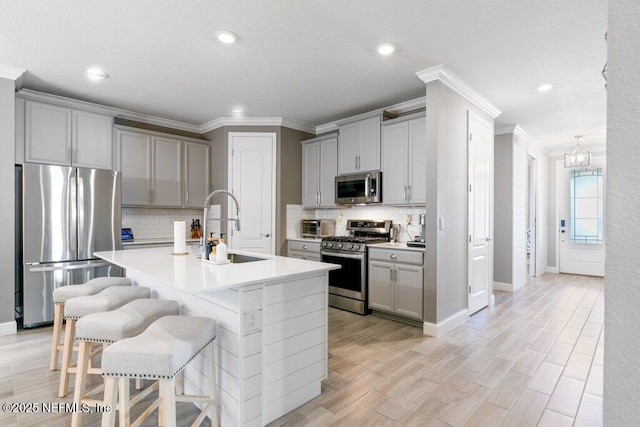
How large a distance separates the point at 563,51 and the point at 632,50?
3.06m

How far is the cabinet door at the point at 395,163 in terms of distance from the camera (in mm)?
3887

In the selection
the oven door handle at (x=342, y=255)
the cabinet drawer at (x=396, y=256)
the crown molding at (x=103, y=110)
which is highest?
the crown molding at (x=103, y=110)

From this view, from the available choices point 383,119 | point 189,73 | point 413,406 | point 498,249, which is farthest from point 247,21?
point 498,249

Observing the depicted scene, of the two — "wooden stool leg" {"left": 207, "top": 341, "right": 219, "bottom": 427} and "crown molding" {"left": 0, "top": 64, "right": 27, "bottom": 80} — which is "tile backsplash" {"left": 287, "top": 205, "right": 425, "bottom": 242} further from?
"crown molding" {"left": 0, "top": 64, "right": 27, "bottom": 80}

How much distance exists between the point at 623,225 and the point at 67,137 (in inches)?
193

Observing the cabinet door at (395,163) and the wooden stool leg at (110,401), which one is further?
the cabinet door at (395,163)

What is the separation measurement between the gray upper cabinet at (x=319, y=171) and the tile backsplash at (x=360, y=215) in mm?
263

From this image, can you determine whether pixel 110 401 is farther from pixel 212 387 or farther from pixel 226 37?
pixel 226 37

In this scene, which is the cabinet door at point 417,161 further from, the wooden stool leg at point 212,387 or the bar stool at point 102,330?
the bar stool at point 102,330

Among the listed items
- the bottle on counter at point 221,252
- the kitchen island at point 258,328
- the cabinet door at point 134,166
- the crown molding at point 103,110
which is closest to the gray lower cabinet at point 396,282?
the kitchen island at point 258,328

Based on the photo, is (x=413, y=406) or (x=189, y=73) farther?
(x=189, y=73)

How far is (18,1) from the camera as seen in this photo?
2219 millimetres

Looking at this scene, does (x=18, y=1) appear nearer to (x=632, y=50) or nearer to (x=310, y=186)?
(x=632, y=50)

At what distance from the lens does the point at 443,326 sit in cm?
334
